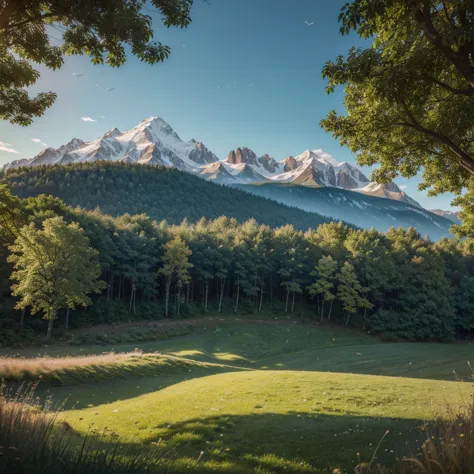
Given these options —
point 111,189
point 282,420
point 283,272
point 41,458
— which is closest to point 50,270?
point 282,420

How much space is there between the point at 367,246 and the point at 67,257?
2201 inches

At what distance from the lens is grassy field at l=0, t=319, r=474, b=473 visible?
7027 millimetres

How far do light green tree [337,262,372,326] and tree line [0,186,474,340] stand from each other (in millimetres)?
186

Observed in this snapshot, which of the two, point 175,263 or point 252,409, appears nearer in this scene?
point 252,409

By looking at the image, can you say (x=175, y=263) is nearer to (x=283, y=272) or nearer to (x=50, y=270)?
(x=283, y=272)

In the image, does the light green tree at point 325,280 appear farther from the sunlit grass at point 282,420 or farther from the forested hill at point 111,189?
the forested hill at point 111,189

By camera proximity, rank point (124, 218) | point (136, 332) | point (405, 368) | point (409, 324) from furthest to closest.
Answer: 1. point (124, 218)
2. point (409, 324)
3. point (136, 332)
4. point (405, 368)

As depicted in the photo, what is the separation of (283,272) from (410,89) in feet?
202

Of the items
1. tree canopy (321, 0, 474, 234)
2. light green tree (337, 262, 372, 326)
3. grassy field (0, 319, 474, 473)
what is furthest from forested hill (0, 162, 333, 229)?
tree canopy (321, 0, 474, 234)

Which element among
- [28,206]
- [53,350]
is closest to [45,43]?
[53,350]

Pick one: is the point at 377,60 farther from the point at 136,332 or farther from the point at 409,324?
the point at 409,324

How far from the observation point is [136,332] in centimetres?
4319

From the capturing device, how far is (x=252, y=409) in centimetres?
1173

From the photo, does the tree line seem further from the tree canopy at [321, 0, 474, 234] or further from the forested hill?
the forested hill
